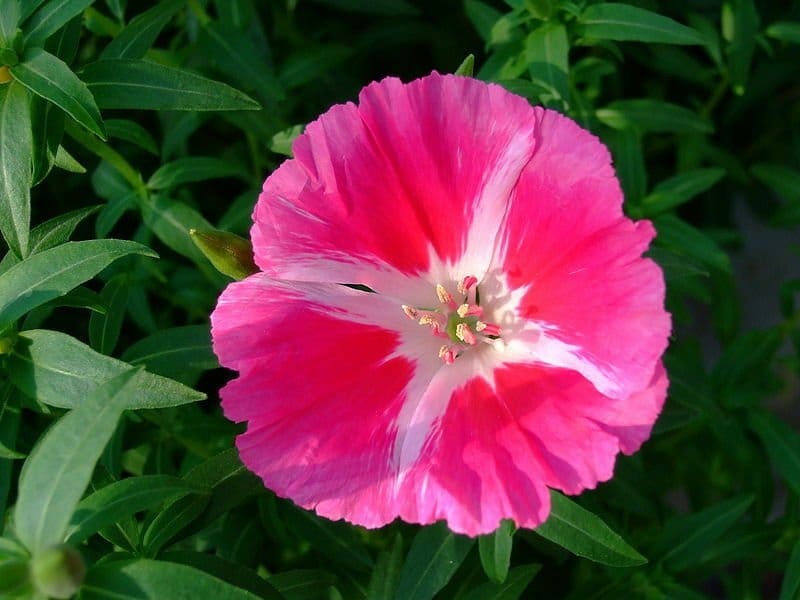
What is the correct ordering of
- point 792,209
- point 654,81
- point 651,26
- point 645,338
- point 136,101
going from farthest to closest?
point 654,81 < point 792,209 < point 651,26 < point 136,101 < point 645,338

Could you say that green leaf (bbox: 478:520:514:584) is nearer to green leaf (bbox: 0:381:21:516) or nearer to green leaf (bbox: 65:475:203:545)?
green leaf (bbox: 65:475:203:545)

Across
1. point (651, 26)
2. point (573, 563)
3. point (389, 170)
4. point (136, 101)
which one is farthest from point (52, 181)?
point (573, 563)

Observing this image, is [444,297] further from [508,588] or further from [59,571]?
[59,571]

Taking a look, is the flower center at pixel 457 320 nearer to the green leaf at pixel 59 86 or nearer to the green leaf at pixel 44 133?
the green leaf at pixel 59 86

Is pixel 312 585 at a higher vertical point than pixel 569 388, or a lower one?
lower

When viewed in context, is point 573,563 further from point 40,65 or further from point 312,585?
point 40,65

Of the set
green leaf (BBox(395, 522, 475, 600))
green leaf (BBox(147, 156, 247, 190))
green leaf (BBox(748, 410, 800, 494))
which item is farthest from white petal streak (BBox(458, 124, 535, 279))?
green leaf (BBox(748, 410, 800, 494))

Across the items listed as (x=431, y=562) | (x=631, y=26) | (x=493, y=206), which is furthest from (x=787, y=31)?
(x=431, y=562)
